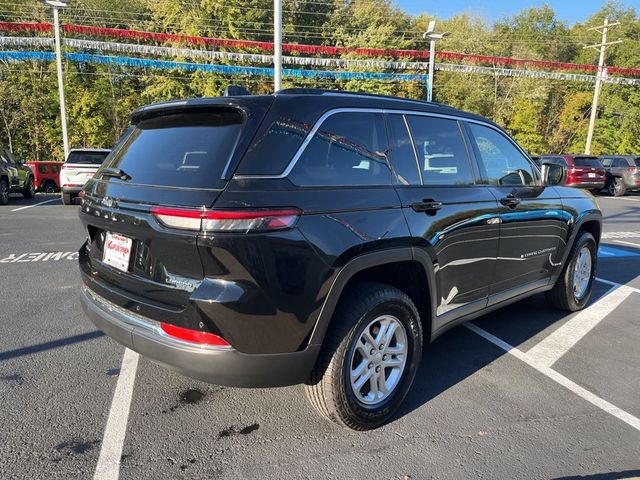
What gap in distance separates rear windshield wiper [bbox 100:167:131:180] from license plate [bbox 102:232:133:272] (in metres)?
0.34

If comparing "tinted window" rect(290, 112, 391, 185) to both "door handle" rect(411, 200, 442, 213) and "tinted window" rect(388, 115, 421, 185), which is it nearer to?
"tinted window" rect(388, 115, 421, 185)

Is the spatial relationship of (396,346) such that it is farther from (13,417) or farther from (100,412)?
(13,417)

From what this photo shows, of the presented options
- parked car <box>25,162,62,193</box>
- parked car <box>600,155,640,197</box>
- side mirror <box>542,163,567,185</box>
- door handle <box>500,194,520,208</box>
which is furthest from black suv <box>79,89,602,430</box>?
parked car <box>25,162,62,193</box>

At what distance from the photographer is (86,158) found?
1392 cm

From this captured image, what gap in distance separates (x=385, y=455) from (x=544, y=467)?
2.70 feet

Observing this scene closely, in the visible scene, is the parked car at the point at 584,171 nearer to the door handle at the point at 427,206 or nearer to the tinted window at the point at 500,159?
the tinted window at the point at 500,159

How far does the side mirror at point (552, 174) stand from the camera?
4.32 metres

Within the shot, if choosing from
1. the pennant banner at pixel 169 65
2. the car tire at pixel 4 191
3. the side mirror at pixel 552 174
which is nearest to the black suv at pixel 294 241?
the side mirror at pixel 552 174

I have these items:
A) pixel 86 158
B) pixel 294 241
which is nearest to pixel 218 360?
pixel 294 241

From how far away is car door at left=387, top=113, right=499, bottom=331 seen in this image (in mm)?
2961

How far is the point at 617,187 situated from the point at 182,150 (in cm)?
2307

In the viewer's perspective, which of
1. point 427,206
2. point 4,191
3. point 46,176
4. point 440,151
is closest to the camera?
point 427,206

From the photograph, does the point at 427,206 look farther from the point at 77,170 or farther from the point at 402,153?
the point at 77,170

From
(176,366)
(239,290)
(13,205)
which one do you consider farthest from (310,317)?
(13,205)
